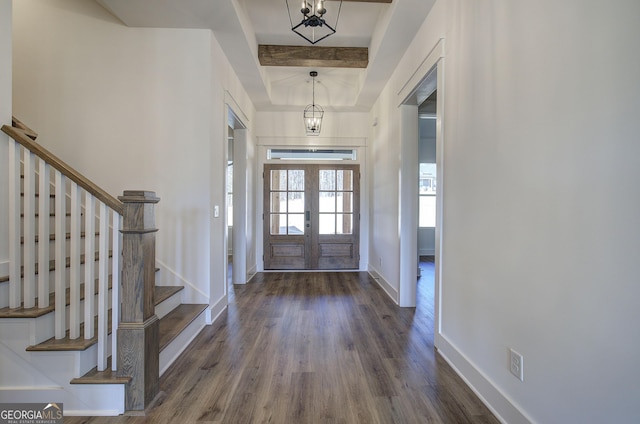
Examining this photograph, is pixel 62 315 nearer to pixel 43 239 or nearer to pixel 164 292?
pixel 43 239

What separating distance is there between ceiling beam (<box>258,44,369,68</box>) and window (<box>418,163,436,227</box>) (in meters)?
4.07

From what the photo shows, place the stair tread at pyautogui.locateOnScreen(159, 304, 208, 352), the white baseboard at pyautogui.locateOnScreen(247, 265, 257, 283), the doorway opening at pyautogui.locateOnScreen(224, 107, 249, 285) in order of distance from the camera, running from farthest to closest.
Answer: the white baseboard at pyautogui.locateOnScreen(247, 265, 257, 283), the doorway opening at pyautogui.locateOnScreen(224, 107, 249, 285), the stair tread at pyautogui.locateOnScreen(159, 304, 208, 352)

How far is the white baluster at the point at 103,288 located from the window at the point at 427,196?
6890 millimetres

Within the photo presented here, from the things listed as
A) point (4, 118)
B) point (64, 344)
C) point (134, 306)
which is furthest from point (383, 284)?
point (4, 118)

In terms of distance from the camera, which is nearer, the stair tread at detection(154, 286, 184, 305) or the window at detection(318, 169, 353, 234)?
the stair tread at detection(154, 286, 184, 305)

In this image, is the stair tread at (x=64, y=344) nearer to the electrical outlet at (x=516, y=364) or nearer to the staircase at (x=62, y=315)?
the staircase at (x=62, y=315)

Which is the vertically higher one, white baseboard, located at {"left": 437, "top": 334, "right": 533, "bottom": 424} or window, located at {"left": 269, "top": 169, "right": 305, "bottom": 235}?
window, located at {"left": 269, "top": 169, "right": 305, "bottom": 235}

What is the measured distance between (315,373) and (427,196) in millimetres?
6290

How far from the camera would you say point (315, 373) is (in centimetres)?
210

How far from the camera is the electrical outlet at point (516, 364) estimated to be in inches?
58.9

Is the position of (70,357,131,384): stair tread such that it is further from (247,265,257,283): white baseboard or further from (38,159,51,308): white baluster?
(247,265,257,283): white baseboard

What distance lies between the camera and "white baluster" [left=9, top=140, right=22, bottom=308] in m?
1.66

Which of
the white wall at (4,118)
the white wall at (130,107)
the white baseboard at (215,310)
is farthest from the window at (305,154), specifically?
the white wall at (4,118)

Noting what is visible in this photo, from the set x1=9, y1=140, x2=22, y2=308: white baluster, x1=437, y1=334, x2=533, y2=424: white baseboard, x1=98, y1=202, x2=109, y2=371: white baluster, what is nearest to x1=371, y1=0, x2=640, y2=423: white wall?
x1=437, y1=334, x2=533, y2=424: white baseboard
